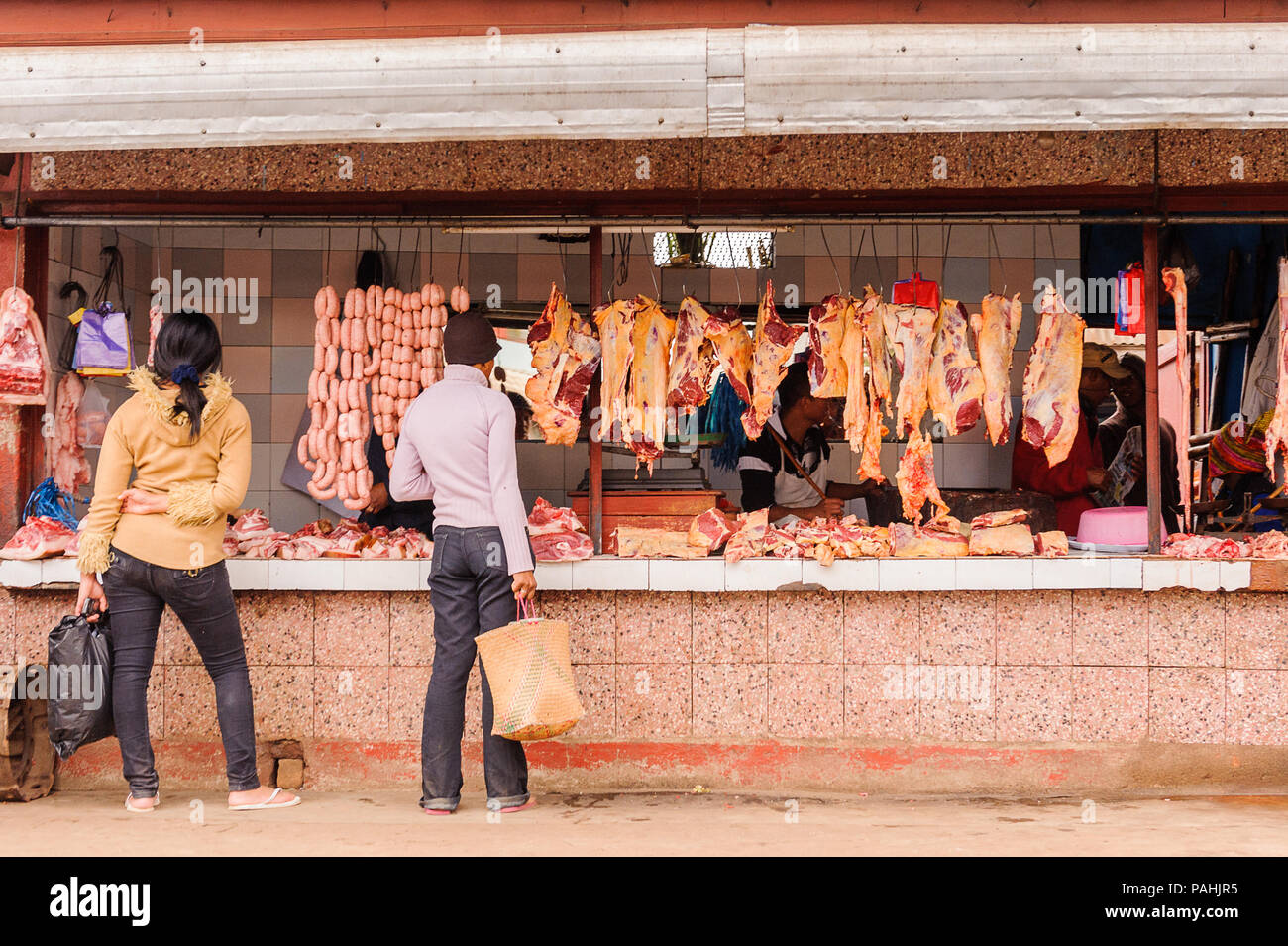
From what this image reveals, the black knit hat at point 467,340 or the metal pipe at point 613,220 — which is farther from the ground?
the metal pipe at point 613,220

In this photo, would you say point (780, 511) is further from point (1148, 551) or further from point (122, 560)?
point (122, 560)

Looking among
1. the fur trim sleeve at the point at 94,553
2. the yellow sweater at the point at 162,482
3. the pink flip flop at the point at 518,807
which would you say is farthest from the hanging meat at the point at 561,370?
the fur trim sleeve at the point at 94,553

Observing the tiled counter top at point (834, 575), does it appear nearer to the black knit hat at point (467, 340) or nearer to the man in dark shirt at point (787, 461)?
the black knit hat at point (467, 340)

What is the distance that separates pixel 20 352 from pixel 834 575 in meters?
3.95

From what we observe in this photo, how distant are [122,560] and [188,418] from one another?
2.10ft

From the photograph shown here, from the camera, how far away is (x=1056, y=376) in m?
A: 5.77

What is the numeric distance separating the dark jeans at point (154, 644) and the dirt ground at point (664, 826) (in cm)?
25

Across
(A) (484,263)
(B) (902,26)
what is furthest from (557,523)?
(A) (484,263)

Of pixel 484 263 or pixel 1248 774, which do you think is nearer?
pixel 1248 774

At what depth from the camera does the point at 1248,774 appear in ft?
17.8

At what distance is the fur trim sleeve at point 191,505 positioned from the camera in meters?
4.82

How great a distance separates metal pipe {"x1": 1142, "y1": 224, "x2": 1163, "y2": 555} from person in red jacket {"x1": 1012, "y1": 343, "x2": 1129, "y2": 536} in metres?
1.71

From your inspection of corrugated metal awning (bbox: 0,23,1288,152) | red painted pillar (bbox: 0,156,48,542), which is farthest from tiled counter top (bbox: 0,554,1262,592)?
corrugated metal awning (bbox: 0,23,1288,152)

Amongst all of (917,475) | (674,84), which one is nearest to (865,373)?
(917,475)
